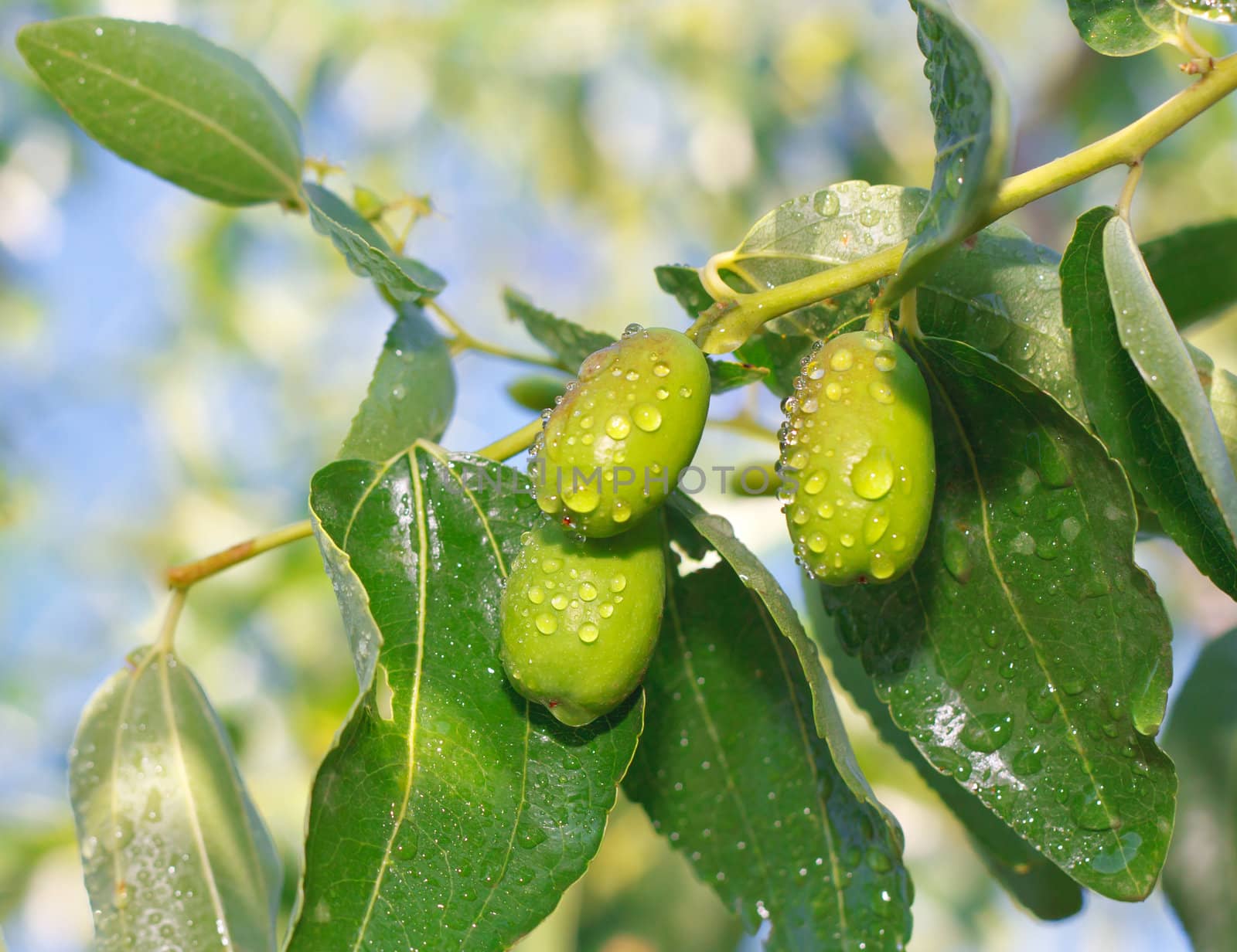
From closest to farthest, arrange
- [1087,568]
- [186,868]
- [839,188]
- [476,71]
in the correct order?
[1087,568] → [839,188] → [186,868] → [476,71]

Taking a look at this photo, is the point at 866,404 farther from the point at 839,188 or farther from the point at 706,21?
the point at 706,21

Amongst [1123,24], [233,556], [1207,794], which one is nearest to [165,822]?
[233,556]

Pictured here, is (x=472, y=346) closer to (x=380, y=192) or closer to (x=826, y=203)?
(x=826, y=203)

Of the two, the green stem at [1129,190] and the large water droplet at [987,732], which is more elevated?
the green stem at [1129,190]

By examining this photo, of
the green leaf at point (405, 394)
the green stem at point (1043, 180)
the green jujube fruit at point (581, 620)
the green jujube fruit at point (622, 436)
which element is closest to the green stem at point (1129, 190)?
the green stem at point (1043, 180)

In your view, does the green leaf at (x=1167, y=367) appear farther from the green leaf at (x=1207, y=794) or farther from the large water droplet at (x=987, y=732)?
the green leaf at (x=1207, y=794)

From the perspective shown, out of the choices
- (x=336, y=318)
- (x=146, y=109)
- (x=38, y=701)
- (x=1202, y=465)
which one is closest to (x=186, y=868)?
(x=146, y=109)
